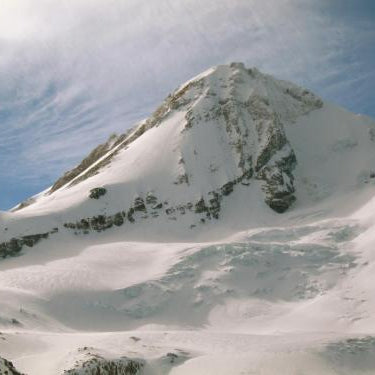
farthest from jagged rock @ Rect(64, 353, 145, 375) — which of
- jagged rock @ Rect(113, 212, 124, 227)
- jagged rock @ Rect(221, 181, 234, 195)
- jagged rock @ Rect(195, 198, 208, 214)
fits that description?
jagged rock @ Rect(221, 181, 234, 195)

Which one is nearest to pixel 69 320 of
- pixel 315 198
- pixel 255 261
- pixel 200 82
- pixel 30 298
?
pixel 30 298

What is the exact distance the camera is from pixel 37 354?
2694 cm

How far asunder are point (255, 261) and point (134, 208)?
19.9 meters

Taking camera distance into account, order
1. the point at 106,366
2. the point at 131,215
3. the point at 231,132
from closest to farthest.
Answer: the point at 106,366
the point at 131,215
the point at 231,132

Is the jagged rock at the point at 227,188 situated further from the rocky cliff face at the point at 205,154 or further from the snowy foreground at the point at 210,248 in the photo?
the snowy foreground at the point at 210,248

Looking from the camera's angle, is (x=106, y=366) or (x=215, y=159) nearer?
(x=106, y=366)

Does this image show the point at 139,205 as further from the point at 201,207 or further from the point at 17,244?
the point at 17,244

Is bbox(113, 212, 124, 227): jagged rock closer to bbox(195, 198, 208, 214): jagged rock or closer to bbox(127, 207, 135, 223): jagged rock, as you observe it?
bbox(127, 207, 135, 223): jagged rock

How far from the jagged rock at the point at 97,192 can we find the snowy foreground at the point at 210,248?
0.33m

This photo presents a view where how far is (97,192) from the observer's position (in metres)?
65.9

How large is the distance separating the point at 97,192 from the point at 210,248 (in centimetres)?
1908

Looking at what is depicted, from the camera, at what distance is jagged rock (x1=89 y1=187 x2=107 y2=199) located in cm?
6562

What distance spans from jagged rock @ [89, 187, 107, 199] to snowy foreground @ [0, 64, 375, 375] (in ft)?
1.07

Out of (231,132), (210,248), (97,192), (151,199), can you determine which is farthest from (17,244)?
(231,132)
